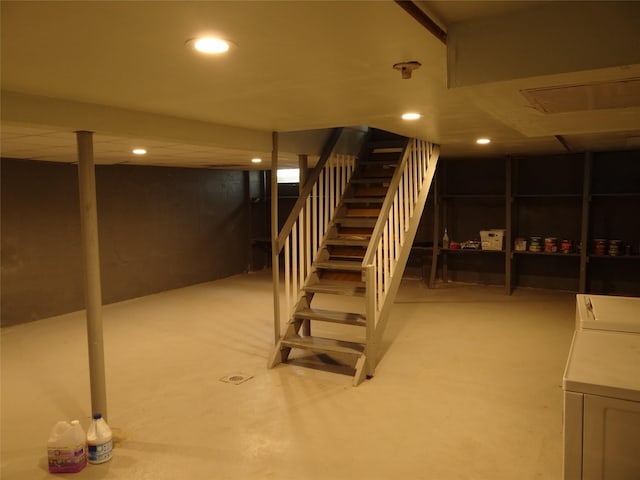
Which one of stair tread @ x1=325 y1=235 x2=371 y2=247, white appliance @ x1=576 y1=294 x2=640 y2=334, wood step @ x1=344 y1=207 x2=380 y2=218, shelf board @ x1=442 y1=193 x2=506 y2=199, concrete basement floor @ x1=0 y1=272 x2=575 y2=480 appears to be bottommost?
concrete basement floor @ x1=0 y1=272 x2=575 y2=480

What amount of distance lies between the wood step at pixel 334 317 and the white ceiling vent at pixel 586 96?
229 cm

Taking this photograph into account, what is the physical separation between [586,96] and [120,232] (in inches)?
234

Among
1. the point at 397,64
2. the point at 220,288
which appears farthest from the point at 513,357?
the point at 220,288

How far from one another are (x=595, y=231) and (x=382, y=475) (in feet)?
18.1

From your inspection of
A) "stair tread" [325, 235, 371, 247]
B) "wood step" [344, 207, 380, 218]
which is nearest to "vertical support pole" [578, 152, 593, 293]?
"wood step" [344, 207, 380, 218]

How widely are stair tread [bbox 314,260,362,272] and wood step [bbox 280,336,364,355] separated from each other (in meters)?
0.62

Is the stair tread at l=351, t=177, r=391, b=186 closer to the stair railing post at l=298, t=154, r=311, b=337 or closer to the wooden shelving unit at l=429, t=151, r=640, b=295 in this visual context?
the stair railing post at l=298, t=154, r=311, b=337

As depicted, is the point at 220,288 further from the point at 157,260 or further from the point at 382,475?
the point at 382,475

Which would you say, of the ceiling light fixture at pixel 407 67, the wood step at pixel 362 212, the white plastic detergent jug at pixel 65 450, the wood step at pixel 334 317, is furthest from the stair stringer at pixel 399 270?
the ceiling light fixture at pixel 407 67

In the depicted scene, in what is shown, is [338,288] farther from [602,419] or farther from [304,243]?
[602,419]

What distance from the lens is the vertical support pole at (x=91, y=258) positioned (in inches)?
110

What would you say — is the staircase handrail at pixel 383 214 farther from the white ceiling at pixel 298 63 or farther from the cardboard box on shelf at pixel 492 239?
the cardboard box on shelf at pixel 492 239

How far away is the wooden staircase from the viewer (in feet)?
12.6

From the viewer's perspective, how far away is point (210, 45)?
173cm
